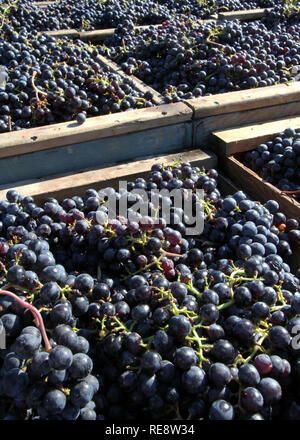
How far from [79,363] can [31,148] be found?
4.45 feet

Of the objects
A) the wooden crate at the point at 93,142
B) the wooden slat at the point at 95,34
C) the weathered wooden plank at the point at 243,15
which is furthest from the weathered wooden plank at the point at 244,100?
the weathered wooden plank at the point at 243,15

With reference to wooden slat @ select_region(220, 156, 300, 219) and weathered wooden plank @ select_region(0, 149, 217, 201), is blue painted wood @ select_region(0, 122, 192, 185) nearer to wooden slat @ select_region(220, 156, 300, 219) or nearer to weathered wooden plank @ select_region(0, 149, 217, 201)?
weathered wooden plank @ select_region(0, 149, 217, 201)

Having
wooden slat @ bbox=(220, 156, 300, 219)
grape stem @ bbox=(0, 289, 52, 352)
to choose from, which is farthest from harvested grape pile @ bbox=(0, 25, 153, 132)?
grape stem @ bbox=(0, 289, 52, 352)

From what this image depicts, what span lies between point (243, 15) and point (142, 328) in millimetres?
4405

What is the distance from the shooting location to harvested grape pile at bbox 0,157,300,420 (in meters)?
1.09

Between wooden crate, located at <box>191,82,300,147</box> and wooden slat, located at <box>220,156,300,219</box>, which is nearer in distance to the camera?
wooden slat, located at <box>220,156,300,219</box>

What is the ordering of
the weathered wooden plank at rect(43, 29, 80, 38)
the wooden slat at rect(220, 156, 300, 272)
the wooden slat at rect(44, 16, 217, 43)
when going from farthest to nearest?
the wooden slat at rect(44, 16, 217, 43)
the weathered wooden plank at rect(43, 29, 80, 38)
the wooden slat at rect(220, 156, 300, 272)

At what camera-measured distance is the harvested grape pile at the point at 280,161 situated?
7.04ft

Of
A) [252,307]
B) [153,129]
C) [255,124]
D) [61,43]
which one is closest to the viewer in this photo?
[252,307]

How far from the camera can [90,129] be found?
88.0 inches

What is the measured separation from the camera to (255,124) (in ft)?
8.45
